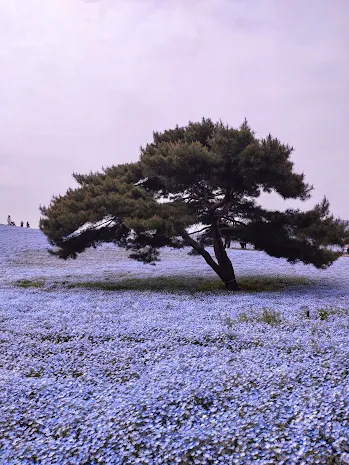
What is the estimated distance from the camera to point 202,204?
1450 centimetres

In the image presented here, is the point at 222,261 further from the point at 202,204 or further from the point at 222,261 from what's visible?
the point at 202,204

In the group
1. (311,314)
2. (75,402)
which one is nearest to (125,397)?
(75,402)

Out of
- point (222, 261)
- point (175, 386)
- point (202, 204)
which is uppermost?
point (202, 204)

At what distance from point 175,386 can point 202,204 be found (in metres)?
10.5

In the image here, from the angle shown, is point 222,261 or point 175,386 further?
point 222,261

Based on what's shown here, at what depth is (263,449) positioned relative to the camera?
10.9 feet

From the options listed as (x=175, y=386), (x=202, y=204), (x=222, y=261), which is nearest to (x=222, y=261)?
(x=222, y=261)

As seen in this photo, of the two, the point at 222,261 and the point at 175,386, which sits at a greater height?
the point at 222,261

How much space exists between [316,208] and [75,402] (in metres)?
11.3

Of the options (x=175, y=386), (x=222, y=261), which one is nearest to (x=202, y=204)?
(x=222, y=261)

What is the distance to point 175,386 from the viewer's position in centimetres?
444

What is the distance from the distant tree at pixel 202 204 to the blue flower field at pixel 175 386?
406 centimetres

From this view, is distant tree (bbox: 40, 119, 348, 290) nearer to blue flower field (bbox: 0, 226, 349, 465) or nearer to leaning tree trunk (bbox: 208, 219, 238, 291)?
leaning tree trunk (bbox: 208, 219, 238, 291)

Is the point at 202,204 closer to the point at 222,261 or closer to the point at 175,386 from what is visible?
the point at 222,261
